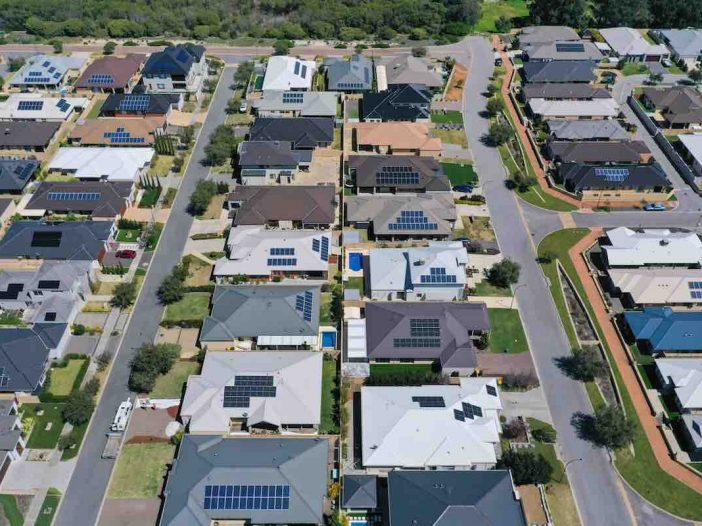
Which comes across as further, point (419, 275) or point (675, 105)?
point (675, 105)

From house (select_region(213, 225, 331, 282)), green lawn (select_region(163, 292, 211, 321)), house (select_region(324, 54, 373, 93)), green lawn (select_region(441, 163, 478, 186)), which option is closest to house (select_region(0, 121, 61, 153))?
house (select_region(213, 225, 331, 282))

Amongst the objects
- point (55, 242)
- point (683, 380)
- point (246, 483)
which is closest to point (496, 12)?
point (683, 380)

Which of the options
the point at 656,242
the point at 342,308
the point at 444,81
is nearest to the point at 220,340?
the point at 342,308

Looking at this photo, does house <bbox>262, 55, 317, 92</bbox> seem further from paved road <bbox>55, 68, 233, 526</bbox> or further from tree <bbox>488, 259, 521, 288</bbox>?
tree <bbox>488, 259, 521, 288</bbox>

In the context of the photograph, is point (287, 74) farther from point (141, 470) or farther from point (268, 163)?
point (141, 470)

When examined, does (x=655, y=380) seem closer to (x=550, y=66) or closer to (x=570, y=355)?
(x=570, y=355)
